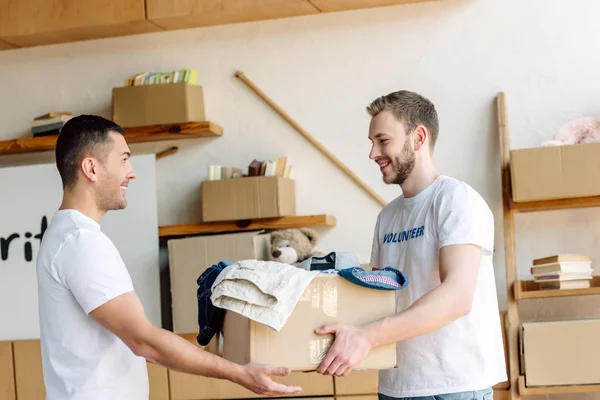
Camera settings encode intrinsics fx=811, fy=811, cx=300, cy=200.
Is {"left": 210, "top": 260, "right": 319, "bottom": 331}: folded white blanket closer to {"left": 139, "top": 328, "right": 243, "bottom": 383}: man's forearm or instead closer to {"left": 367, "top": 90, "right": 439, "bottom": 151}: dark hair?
{"left": 139, "top": 328, "right": 243, "bottom": 383}: man's forearm

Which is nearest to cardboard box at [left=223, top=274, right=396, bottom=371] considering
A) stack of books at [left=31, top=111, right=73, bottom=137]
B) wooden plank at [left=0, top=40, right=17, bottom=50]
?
stack of books at [left=31, top=111, right=73, bottom=137]

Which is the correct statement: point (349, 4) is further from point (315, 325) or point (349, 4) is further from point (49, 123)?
point (315, 325)

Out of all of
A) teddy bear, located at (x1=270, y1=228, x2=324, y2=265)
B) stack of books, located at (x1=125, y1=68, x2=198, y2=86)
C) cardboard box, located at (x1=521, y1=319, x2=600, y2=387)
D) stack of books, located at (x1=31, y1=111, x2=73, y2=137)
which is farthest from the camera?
stack of books, located at (x1=31, y1=111, x2=73, y2=137)

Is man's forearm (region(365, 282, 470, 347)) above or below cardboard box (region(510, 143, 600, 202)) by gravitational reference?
below

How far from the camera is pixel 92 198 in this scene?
2139 millimetres

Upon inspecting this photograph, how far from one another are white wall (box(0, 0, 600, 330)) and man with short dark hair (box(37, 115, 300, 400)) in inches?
72.1

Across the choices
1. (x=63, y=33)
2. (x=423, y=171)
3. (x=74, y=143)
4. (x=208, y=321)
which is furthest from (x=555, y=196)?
(x=63, y=33)

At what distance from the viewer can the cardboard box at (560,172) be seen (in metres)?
3.25

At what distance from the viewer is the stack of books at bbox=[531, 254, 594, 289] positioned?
128 inches

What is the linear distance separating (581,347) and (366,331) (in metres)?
1.69

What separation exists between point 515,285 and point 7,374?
2.32 meters

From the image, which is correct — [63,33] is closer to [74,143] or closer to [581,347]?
[74,143]

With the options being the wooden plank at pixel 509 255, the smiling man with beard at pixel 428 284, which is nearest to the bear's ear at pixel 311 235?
the wooden plank at pixel 509 255

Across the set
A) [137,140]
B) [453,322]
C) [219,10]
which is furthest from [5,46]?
[453,322]
